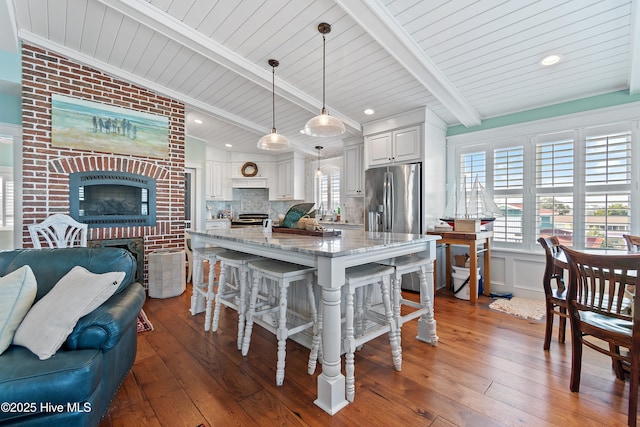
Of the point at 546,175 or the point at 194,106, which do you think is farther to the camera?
the point at 194,106

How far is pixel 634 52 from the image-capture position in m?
2.32

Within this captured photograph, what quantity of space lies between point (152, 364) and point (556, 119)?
182 inches

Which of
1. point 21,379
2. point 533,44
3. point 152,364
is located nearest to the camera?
point 21,379

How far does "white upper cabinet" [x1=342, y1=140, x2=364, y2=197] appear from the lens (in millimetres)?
4844

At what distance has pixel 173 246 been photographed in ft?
13.6

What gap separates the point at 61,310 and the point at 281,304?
3.64 feet

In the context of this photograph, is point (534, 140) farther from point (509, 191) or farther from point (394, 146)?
point (394, 146)

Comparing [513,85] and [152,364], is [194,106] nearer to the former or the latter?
[152,364]

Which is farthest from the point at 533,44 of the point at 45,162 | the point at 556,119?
the point at 45,162

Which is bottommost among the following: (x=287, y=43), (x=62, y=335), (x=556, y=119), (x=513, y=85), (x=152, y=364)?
(x=152, y=364)

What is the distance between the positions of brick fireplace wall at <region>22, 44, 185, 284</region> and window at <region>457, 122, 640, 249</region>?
414cm

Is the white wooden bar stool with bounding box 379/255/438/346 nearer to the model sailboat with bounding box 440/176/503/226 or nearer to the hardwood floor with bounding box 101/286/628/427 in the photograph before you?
the hardwood floor with bounding box 101/286/628/427

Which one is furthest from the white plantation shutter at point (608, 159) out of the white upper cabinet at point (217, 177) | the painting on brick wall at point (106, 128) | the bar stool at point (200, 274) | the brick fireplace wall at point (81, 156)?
the white upper cabinet at point (217, 177)

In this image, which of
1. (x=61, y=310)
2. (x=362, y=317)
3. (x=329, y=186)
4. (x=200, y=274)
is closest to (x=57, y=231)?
(x=200, y=274)
